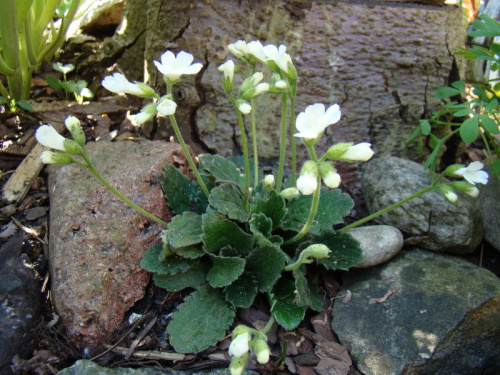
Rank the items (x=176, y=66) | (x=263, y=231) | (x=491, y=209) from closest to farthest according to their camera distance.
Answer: (x=176, y=66), (x=263, y=231), (x=491, y=209)

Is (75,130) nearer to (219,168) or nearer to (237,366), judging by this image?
(219,168)

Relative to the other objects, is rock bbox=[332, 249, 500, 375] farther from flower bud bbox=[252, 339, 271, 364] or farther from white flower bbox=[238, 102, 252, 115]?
white flower bbox=[238, 102, 252, 115]

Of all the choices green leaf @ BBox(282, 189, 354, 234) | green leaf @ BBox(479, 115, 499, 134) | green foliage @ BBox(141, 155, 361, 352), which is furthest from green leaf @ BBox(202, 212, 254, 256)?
green leaf @ BBox(479, 115, 499, 134)

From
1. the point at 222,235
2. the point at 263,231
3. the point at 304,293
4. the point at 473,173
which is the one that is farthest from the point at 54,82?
the point at 473,173

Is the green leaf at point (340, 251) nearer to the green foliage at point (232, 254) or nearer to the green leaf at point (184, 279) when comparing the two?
the green foliage at point (232, 254)

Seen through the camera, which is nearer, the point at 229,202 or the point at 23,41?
the point at 229,202

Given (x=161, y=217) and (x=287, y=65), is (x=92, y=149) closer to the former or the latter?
(x=161, y=217)

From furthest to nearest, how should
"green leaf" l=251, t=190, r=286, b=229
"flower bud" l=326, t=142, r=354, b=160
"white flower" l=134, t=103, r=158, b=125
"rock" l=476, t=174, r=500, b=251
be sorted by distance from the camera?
1. "rock" l=476, t=174, r=500, b=251
2. "green leaf" l=251, t=190, r=286, b=229
3. "white flower" l=134, t=103, r=158, b=125
4. "flower bud" l=326, t=142, r=354, b=160
